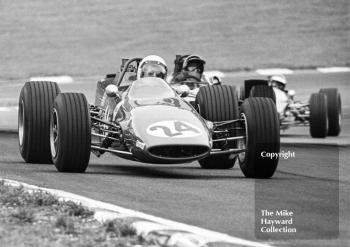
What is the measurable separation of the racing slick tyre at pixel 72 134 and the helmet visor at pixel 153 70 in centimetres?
167

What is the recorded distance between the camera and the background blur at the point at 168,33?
3228cm

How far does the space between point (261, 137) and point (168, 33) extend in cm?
2384

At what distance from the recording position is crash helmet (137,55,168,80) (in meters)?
13.1

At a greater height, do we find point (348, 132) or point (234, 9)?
point (234, 9)

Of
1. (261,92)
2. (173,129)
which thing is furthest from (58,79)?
(173,129)

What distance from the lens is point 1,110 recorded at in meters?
24.4

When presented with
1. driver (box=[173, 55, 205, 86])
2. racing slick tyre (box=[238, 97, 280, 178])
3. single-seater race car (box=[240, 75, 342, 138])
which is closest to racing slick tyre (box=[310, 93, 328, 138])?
single-seater race car (box=[240, 75, 342, 138])

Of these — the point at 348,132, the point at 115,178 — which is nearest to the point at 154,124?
the point at 115,178

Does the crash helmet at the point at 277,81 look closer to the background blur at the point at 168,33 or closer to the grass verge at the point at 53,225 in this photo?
the background blur at the point at 168,33

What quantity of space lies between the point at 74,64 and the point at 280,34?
7426 millimetres

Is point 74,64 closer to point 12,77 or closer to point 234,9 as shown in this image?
point 12,77

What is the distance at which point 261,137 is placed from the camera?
1138cm

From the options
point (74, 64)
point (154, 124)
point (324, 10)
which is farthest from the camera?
point (324, 10)

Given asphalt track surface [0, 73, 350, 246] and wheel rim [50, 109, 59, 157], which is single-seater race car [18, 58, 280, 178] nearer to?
wheel rim [50, 109, 59, 157]
